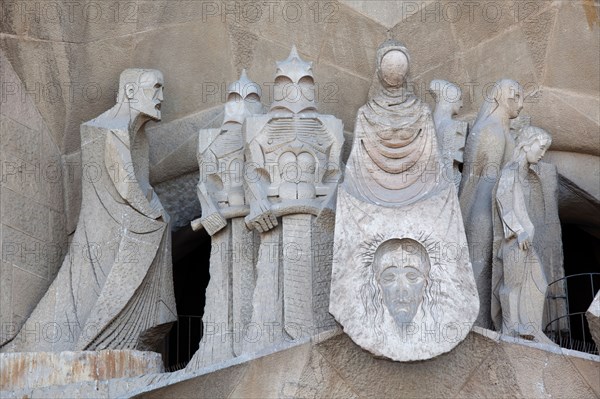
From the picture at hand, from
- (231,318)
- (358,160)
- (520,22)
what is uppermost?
(520,22)

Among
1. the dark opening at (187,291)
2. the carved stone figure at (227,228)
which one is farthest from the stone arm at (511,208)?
the dark opening at (187,291)

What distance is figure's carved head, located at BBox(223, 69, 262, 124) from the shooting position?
50.2 feet

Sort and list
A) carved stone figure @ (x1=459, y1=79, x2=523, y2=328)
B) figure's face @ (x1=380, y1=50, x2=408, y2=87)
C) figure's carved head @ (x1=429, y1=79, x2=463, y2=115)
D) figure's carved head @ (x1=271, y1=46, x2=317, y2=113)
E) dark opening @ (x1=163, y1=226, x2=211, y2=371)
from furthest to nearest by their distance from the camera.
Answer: dark opening @ (x1=163, y1=226, x2=211, y2=371)
figure's carved head @ (x1=429, y1=79, x2=463, y2=115)
figure's carved head @ (x1=271, y1=46, x2=317, y2=113)
carved stone figure @ (x1=459, y1=79, x2=523, y2=328)
figure's face @ (x1=380, y1=50, x2=408, y2=87)

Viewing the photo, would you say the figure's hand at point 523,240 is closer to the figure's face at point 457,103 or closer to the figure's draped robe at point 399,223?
the figure's draped robe at point 399,223

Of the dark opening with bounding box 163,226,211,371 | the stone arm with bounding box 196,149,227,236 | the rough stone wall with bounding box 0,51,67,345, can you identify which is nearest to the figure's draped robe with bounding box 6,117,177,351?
the rough stone wall with bounding box 0,51,67,345

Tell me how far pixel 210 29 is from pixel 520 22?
2.17 m

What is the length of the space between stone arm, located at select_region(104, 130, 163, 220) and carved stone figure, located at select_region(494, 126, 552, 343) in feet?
7.65

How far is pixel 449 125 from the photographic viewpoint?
15.2 metres

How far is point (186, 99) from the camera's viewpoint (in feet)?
53.7

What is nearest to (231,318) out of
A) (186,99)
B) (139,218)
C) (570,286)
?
(139,218)

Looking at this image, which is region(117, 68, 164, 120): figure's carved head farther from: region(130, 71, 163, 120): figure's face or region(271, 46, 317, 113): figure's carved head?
region(271, 46, 317, 113): figure's carved head

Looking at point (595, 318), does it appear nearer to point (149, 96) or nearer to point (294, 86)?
point (294, 86)

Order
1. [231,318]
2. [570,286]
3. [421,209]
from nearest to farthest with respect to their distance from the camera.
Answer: [421,209]
[231,318]
[570,286]

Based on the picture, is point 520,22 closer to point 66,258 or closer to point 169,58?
point 169,58
